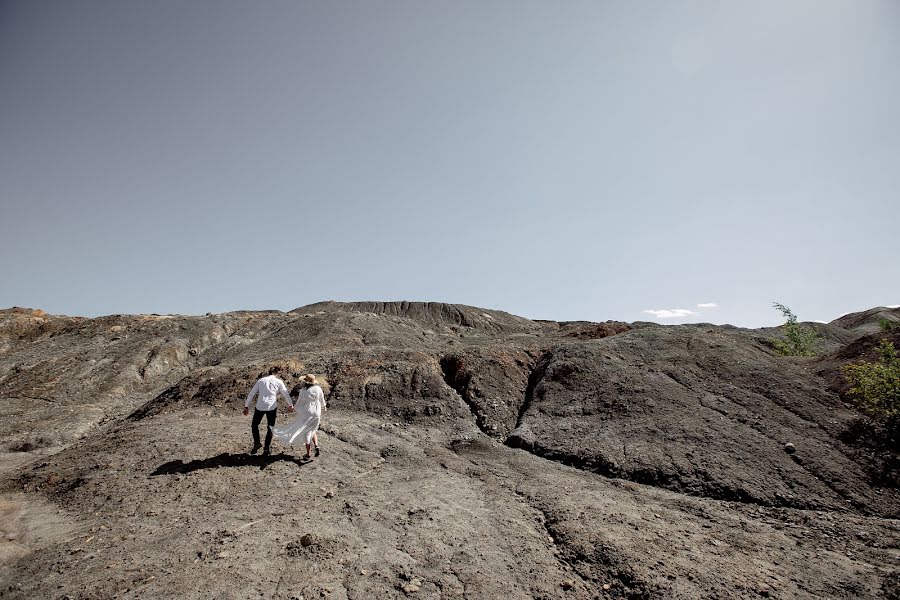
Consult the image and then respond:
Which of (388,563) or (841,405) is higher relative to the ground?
(841,405)

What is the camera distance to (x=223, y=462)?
317 inches

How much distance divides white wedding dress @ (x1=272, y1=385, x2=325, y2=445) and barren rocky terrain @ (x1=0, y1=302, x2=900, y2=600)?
1.61 feet

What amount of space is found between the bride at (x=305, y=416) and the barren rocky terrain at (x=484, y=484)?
492 mm

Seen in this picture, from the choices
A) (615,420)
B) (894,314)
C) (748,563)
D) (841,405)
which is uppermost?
(894,314)

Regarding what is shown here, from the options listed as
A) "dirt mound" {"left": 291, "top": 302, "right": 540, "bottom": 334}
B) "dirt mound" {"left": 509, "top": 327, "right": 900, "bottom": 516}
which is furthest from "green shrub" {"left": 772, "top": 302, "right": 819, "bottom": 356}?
"dirt mound" {"left": 291, "top": 302, "right": 540, "bottom": 334}

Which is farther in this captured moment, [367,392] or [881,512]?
[367,392]

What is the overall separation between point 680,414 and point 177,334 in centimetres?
2904

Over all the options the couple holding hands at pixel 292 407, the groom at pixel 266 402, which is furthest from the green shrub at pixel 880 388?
the groom at pixel 266 402

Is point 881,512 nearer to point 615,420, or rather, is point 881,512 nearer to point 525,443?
point 615,420

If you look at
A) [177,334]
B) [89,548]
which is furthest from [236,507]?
[177,334]

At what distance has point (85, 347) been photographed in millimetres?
24953

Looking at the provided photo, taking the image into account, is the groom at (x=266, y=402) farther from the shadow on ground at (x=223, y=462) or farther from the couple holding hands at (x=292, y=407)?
the shadow on ground at (x=223, y=462)

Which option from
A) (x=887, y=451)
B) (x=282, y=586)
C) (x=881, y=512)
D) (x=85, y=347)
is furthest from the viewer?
(x=85, y=347)

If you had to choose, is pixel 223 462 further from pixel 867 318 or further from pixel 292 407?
pixel 867 318
